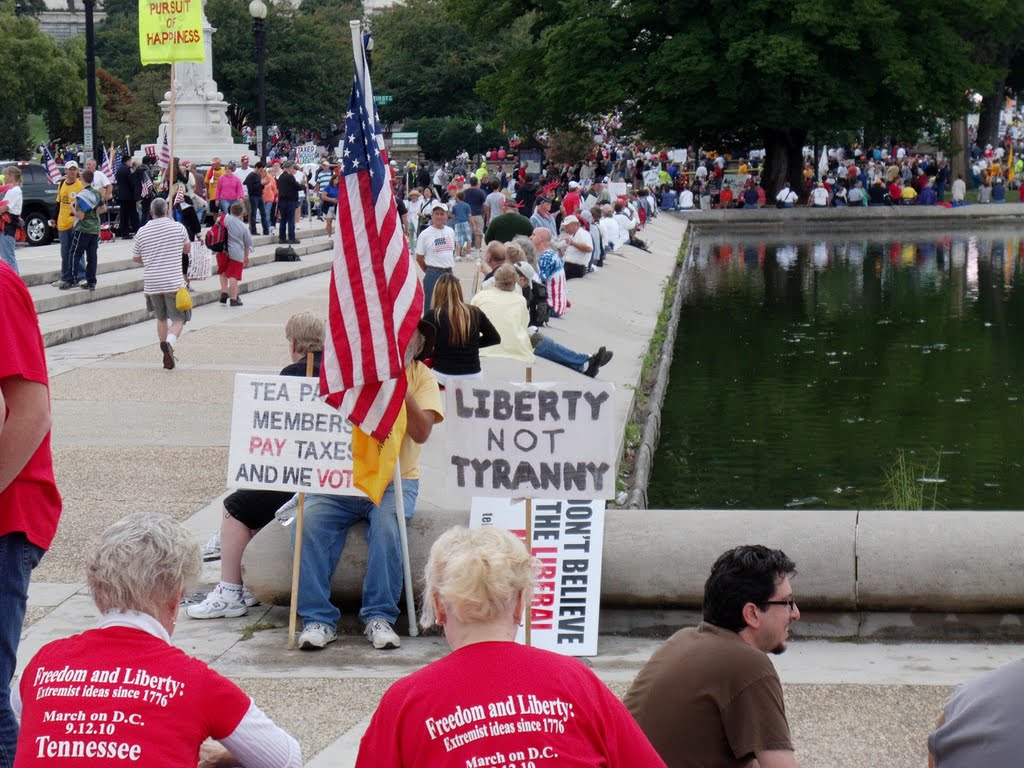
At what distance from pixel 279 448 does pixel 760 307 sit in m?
21.3

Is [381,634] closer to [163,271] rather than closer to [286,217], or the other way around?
[163,271]

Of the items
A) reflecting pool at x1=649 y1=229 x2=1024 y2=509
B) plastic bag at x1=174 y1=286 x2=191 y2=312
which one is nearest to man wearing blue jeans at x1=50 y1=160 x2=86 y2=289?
plastic bag at x1=174 y1=286 x2=191 y2=312

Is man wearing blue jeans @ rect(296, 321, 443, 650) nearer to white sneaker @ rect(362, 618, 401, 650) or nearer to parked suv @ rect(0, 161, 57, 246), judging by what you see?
white sneaker @ rect(362, 618, 401, 650)

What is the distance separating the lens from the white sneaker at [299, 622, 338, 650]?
24.7 ft

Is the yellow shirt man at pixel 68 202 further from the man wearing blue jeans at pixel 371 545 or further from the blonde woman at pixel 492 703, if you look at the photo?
the blonde woman at pixel 492 703

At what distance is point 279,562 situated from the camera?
8016 millimetres

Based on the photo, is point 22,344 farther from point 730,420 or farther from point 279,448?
point 730,420

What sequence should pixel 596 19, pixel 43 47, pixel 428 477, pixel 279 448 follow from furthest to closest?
pixel 43 47
pixel 596 19
pixel 428 477
pixel 279 448

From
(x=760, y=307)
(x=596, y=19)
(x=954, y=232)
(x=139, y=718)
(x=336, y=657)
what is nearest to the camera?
(x=139, y=718)

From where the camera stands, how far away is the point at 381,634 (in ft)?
25.0

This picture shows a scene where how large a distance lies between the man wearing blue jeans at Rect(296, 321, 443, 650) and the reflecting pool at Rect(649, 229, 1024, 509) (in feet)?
18.1

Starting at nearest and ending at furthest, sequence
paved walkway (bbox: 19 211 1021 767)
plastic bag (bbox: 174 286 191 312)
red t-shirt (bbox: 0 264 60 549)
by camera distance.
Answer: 1. red t-shirt (bbox: 0 264 60 549)
2. paved walkway (bbox: 19 211 1021 767)
3. plastic bag (bbox: 174 286 191 312)

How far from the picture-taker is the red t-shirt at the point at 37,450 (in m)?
4.27

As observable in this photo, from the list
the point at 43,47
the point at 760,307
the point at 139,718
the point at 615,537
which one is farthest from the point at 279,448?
the point at 43,47
